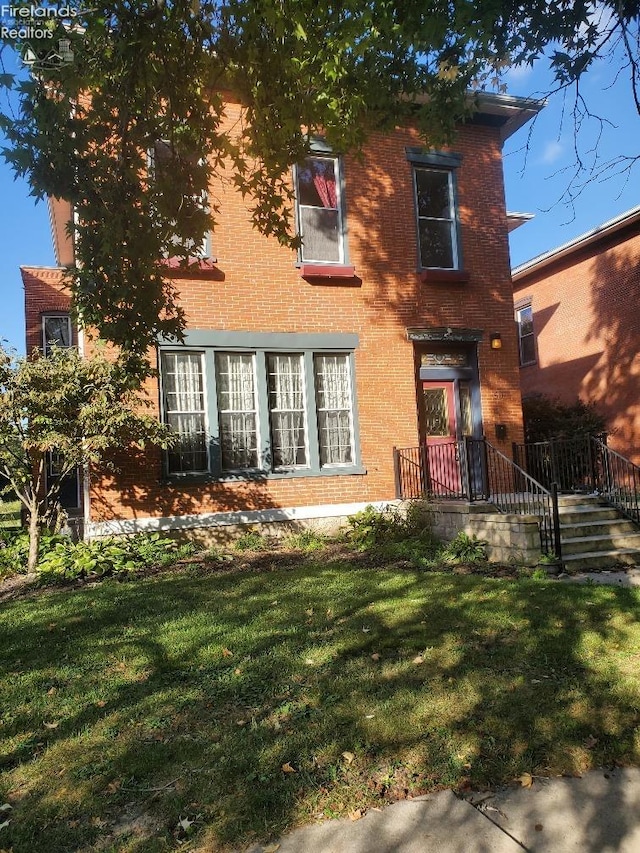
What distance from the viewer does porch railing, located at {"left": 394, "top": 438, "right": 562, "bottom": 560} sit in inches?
385

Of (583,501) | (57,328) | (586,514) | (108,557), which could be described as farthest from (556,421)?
(57,328)

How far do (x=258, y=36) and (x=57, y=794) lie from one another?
18.8 feet

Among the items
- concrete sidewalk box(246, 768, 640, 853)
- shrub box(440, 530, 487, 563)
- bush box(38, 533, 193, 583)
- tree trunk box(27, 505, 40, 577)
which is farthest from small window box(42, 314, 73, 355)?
concrete sidewalk box(246, 768, 640, 853)

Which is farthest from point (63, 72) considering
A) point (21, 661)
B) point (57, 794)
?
point (57, 794)

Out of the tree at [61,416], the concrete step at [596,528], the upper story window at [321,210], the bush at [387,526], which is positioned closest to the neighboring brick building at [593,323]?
the concrete step at [596,528]

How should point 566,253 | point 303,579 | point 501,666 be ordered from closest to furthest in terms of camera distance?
point 501,666 < point 303,579 < point 566,253

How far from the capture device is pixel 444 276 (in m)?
12.3

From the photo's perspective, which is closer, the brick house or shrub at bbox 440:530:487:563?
shrub at bbox 440:530:487:563

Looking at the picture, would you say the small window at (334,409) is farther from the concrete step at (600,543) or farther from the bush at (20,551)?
the bush at (20,551)

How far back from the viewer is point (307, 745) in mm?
3562

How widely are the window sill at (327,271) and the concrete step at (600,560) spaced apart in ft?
20.1

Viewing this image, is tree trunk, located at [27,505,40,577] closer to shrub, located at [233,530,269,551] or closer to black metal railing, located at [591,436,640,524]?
shrub, located at [233,530,269,551]

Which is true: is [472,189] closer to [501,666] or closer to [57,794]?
[501,666]

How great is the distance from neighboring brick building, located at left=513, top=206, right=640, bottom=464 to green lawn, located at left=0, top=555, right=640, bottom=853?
1261 centimetres
